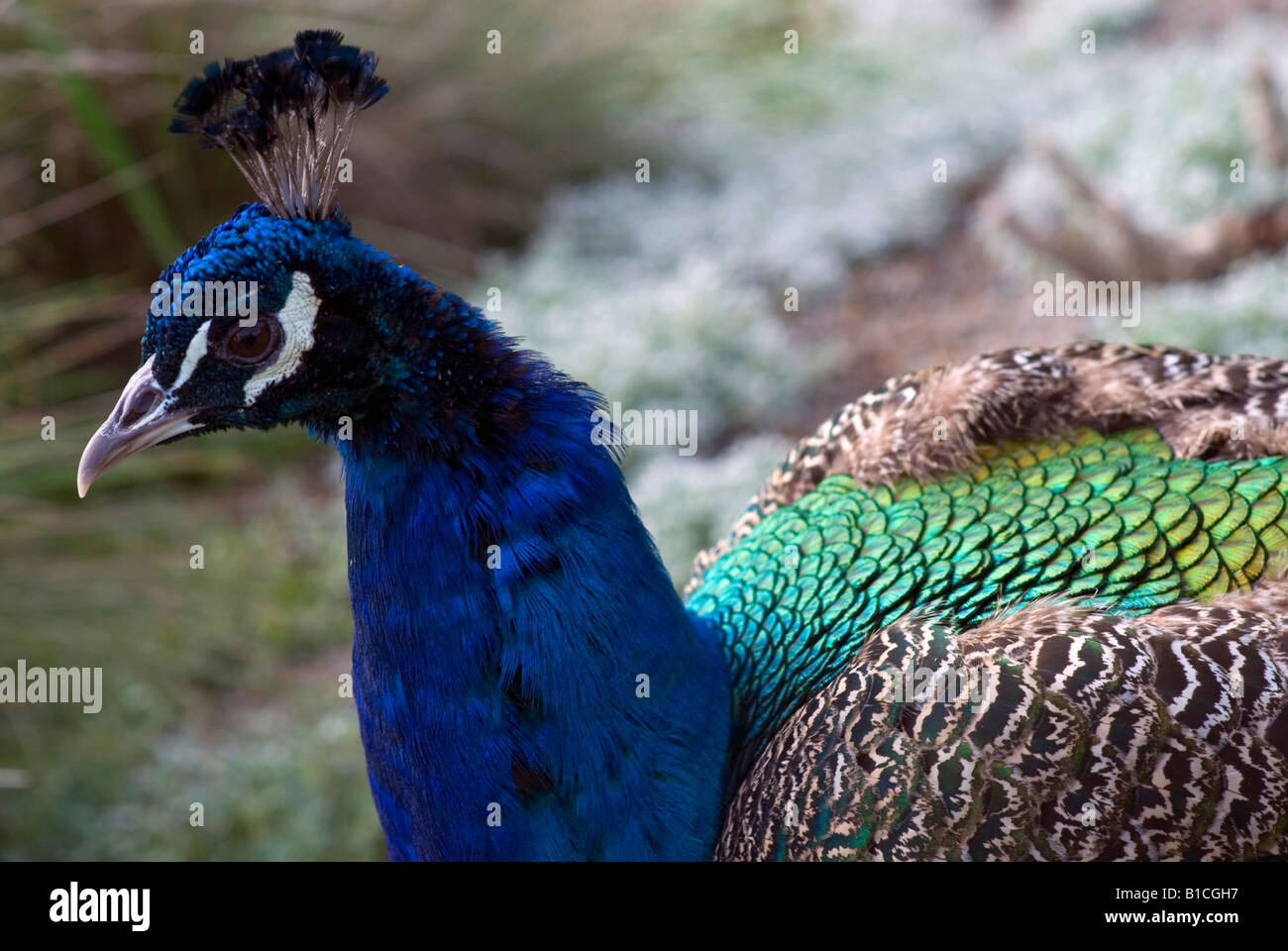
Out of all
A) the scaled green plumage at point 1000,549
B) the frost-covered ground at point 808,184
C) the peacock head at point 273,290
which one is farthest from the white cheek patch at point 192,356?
the frost-covered ground at point 808,184

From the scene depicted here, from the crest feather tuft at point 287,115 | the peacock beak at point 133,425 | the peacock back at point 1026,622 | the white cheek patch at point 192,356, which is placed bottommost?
the peacock back at point 1026,622

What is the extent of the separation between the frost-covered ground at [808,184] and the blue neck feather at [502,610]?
171 centimetres

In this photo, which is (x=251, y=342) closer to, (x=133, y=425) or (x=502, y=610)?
Result: (x=133, y=425)

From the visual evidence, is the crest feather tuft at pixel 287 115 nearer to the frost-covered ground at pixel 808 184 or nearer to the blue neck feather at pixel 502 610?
the blue neck feather at pixel 502 610

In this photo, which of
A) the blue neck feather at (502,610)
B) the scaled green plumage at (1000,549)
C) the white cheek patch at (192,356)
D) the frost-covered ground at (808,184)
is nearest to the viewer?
the white cheek patch at (192,356)

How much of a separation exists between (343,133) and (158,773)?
2243 millimetres

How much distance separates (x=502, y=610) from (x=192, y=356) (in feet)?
1.75

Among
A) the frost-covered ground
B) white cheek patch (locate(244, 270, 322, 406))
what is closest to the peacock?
white cheek patch (locate(244, 270, 322, 406))

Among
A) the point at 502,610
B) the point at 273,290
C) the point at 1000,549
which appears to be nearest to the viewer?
the point at 273,290

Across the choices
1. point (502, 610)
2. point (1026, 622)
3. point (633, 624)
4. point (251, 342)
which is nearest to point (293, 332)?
point (251, 342)

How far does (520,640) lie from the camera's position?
1762mm

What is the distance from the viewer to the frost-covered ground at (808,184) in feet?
13.4
